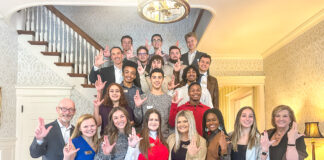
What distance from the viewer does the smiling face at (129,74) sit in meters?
3.93

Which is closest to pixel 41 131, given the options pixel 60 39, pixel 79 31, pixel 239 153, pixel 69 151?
pixel 69 151

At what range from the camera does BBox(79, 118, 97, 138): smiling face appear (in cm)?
307

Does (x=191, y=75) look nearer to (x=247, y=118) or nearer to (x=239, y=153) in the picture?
(x=247, y=118)

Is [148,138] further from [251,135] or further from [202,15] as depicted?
[202,15]

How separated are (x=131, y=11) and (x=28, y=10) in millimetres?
2750

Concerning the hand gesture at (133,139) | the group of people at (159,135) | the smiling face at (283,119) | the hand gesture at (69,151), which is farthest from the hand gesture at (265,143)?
the hand gesture at (69,151)

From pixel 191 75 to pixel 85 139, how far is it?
1.69 meters

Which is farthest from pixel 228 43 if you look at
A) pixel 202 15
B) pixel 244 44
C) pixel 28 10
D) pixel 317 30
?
pixel 28 10

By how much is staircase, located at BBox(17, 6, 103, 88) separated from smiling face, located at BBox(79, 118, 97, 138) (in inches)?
135

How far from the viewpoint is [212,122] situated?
11.6 feet

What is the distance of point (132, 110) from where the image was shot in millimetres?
3689

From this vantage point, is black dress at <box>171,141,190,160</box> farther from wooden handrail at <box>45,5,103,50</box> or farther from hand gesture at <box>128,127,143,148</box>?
wooden handrail at <box>45,5,103,50</box>

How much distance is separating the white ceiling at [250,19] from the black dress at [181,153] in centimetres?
264

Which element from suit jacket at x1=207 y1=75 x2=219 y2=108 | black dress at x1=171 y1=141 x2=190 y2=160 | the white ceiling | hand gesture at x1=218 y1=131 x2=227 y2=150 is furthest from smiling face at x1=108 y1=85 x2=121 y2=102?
the white ceiling
